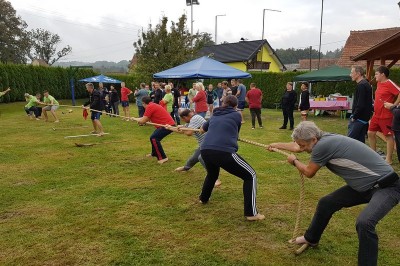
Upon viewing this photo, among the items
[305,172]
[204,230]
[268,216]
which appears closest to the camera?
[305,172]

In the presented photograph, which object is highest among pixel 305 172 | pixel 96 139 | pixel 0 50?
pixel 0 50

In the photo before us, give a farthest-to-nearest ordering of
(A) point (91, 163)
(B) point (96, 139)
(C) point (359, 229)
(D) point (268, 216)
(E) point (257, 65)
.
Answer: (E) point (257, 65) < (B) point (96, 139) < (A) point (91, 163) < (D) point (268, 216) < (C) point (359, 229)

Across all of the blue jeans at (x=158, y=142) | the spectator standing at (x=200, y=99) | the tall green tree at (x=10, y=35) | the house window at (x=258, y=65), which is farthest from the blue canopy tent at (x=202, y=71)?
the tall green tree at (x=10, y=35)

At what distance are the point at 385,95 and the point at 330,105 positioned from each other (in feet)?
35.0

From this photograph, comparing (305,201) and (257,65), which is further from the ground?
(257,65)

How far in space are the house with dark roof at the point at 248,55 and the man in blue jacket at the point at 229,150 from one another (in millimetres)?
30595

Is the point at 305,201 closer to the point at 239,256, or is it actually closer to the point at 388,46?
the point at 239,256

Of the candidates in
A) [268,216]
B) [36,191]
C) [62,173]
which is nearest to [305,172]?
[268,216]

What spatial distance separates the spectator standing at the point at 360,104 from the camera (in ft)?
20.1

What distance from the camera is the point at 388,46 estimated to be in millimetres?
10844

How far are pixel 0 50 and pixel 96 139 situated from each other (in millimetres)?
46893

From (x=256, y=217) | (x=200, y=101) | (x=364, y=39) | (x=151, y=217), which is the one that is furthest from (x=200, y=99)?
(x=364, y=39)

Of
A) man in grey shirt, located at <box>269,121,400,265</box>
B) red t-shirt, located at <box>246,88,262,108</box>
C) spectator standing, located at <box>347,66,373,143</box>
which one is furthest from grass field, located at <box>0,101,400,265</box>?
red t-shirt, located at <box>246,88,262,108</box>

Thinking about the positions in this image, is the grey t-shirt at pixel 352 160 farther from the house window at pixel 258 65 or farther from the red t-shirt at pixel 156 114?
the house window at pixel 258 65
